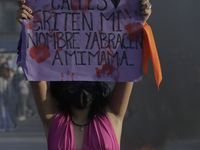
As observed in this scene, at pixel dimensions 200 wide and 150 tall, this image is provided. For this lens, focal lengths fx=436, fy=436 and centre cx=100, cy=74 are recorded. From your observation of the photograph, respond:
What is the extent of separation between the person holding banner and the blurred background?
3976 mm

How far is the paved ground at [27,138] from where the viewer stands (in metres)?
6.61

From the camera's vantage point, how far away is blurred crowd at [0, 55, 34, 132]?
6.90m

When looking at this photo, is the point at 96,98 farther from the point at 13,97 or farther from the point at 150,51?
the point at 13,97

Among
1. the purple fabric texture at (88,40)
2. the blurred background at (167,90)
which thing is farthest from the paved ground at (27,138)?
the purple fabric texture at (88,40)

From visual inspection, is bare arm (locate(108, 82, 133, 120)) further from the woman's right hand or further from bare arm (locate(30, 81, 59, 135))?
the woman's right hand

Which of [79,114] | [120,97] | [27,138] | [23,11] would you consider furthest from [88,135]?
[27,138]

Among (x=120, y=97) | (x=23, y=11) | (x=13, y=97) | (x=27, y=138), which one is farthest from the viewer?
(x=13, y=97)

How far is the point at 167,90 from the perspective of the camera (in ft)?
20.9

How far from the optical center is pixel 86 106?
2.24 m

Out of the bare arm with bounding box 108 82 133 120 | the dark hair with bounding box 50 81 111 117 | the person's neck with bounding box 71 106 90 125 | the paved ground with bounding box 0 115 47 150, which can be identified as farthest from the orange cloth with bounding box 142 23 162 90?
the paved ground with bounding box 0 115 47 150

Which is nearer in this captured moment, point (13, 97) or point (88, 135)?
point (88, 135)

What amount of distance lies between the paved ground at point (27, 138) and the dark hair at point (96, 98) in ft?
14.3

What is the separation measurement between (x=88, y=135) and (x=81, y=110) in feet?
0.48

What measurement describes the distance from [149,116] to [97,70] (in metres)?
4.21
